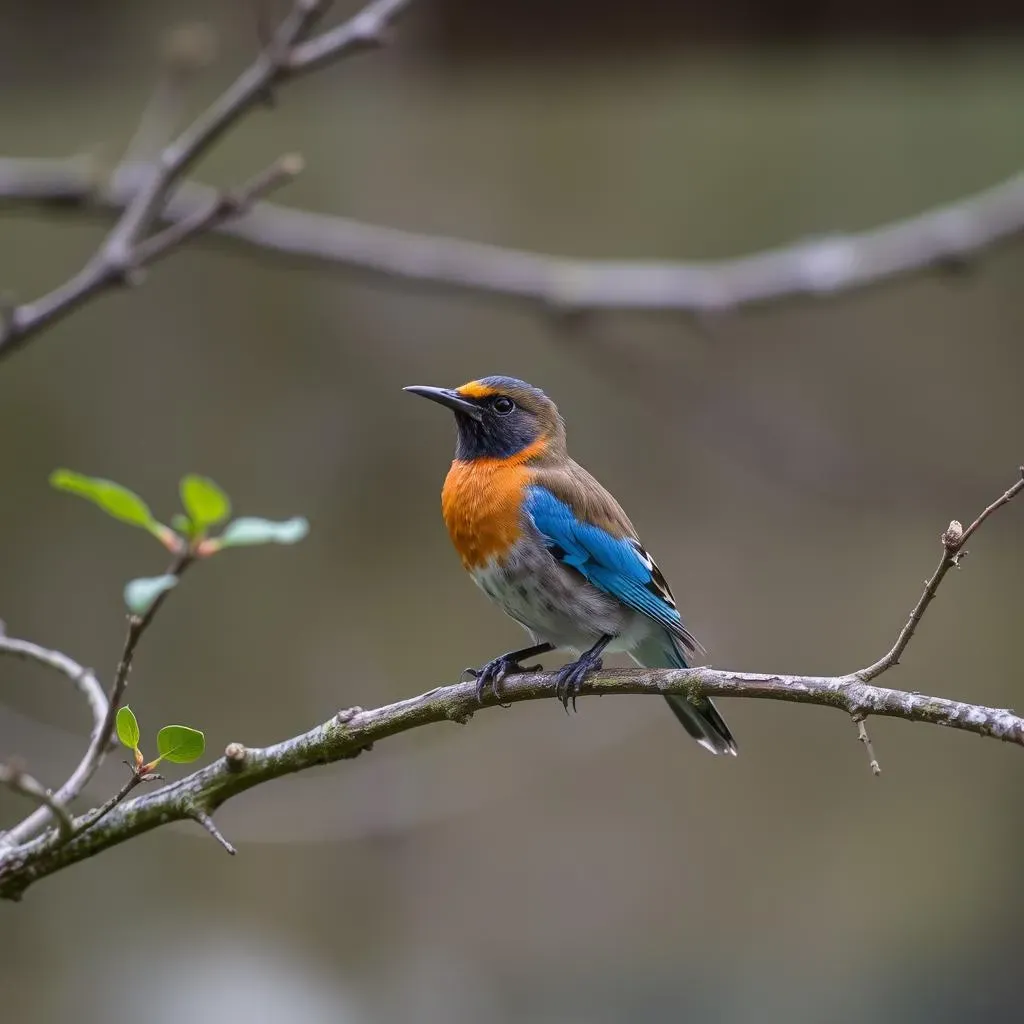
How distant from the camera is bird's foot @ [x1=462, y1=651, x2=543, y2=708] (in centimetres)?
185

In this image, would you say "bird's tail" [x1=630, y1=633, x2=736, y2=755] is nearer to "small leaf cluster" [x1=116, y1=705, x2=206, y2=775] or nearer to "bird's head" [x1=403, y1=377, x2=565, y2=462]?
"bird's head" [x1=403, y1=377, x2=565, y2=462]

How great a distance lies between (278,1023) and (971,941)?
2.74 meters

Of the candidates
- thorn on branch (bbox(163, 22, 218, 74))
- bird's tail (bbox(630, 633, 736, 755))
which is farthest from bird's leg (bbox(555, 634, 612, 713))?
thorn on branch (bbox(163, 22, 218, 74))

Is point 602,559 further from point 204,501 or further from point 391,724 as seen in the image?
point 204,501

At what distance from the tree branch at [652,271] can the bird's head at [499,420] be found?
0.70 metres

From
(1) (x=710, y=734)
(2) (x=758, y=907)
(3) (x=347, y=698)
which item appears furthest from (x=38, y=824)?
(2) (x=758, y=907)

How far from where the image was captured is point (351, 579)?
550cm

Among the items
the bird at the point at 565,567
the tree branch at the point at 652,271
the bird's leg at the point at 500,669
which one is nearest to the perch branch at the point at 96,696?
the bird's leg at the point at 500,669

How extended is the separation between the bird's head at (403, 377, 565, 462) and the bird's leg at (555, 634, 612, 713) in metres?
0.54

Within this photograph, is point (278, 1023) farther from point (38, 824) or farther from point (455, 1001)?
point (38, 824)

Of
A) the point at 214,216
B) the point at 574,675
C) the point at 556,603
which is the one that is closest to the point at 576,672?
the point at 574,675

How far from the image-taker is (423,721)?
174cm

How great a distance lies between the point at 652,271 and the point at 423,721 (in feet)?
8.31

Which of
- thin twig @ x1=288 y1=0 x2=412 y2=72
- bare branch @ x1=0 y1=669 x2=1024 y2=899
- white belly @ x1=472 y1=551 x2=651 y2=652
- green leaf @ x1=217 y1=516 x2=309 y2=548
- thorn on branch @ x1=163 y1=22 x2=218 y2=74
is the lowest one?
bare branch @ x1=0 y1=669 x2=1024 y2=899
